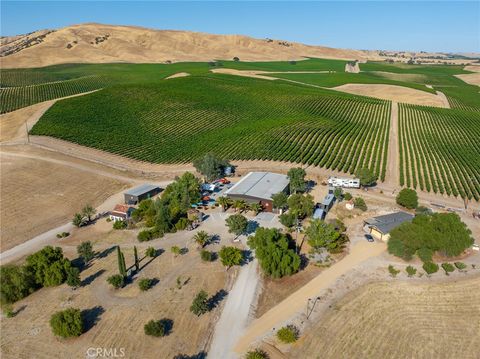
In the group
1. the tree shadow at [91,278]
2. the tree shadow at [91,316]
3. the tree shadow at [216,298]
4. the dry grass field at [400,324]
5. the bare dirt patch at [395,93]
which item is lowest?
the tree shadow at [91,316]

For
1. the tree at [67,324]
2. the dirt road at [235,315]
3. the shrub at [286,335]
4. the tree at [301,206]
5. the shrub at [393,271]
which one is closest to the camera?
the dirt road at [235,315]

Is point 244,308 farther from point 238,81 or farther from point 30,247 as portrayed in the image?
point 238,81

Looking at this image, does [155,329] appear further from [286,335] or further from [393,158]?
[393,158]

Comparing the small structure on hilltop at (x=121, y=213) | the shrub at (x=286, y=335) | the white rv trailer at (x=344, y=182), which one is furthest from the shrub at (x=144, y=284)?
the white rv trailer at (x=344, y=182)

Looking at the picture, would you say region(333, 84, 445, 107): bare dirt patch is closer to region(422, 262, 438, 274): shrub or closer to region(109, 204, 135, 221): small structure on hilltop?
region(422, 262, 438, 274): shrub

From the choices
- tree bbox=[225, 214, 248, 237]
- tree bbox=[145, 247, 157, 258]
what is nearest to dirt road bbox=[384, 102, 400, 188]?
tree bbox=[225, 214, 248, 237]

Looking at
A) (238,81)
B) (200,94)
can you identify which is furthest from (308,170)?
(238,81)

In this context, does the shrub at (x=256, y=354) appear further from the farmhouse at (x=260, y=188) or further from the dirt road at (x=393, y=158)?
the dirt road at (x=393, y=158)
